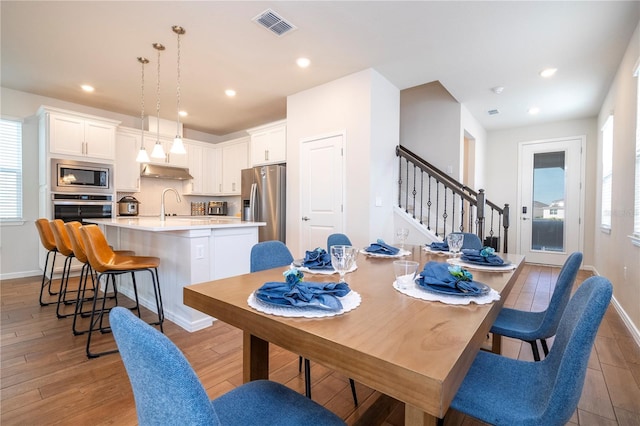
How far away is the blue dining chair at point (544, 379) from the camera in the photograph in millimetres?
747

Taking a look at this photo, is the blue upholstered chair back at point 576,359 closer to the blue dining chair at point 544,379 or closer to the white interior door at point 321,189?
the blue dining chair at point 544,379

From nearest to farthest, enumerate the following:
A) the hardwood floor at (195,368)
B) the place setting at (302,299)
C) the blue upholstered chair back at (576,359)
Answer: the blue upholstered chair back at (576,359) → the place setting at (302,299) → the hardwood floor at (195,368)

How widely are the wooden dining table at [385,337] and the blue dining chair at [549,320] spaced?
0.41 meters

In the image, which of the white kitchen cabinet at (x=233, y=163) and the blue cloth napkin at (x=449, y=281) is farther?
the white kitchen cabinet at (x=233, y=163)

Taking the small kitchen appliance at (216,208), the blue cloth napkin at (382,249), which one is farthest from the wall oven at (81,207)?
the blue cloth napkin at (382,249)

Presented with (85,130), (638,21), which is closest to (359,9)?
(638,21)

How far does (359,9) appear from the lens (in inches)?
96.6

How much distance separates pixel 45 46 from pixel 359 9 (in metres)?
3.32

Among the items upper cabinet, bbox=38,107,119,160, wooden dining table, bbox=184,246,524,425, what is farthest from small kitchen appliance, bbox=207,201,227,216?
wooden dining table, bbox=184,246,524,425

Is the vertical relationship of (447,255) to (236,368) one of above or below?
above

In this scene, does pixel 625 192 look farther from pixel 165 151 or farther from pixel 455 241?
pixel 165 151

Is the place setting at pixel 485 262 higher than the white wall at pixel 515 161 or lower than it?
lower

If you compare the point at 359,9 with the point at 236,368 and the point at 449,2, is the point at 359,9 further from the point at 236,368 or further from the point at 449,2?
the point at 236,368

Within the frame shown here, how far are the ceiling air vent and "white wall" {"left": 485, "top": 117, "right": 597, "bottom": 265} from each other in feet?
17.1
